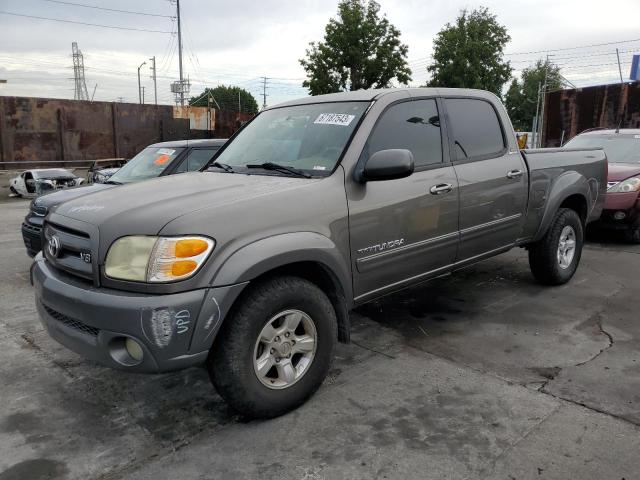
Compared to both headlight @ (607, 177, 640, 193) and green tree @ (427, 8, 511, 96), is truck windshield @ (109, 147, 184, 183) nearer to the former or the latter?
headlight @ (607, 177, 640, 193)

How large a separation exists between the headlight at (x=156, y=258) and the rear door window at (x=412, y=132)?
137cm

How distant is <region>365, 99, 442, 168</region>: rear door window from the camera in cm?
344

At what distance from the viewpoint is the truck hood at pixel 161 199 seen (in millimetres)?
2578

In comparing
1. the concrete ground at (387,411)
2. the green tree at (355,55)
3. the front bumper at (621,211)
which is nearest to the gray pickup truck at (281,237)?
the concrete ground at (387,411)

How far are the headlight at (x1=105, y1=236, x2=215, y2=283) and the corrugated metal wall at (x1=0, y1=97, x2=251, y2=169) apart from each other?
69.1 feet

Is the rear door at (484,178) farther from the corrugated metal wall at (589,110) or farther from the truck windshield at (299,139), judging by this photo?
the corrugated metal wall at (589,110)

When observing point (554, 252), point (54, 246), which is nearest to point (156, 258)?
point (54, 246)

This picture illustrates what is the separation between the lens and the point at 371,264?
3260 millimetres

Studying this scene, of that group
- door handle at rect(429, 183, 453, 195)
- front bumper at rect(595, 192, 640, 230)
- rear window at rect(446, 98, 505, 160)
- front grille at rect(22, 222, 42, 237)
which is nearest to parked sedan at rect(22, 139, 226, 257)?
front grille at rect(22, 222, 42, 237)

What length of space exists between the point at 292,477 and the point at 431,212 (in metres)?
1.97

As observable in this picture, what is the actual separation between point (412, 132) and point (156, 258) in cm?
204

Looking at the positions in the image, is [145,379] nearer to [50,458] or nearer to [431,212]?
[50,458]

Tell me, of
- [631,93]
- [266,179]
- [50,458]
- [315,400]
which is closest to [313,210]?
[266,179]

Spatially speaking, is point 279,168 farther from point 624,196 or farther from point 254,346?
point 624,196
